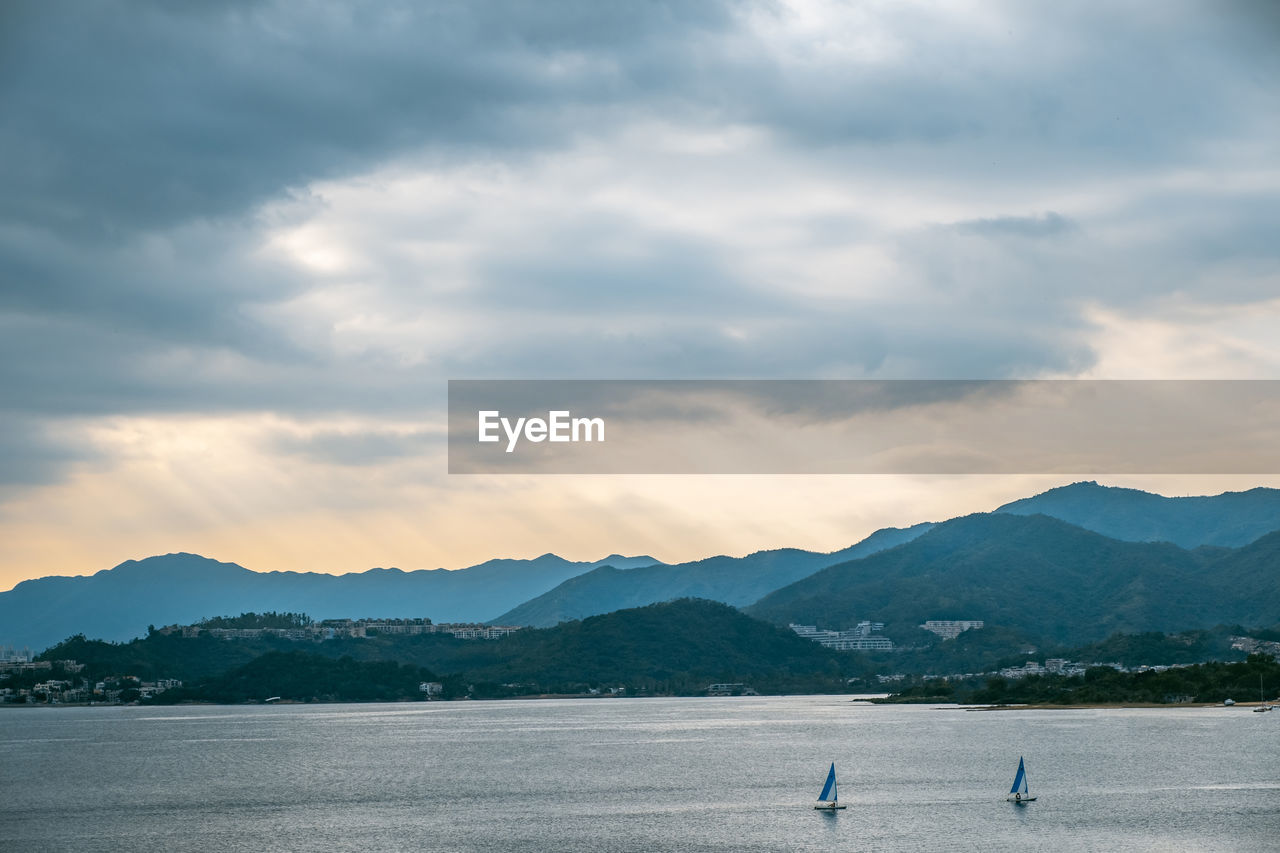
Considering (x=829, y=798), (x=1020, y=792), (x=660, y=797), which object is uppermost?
(x=829, y=798)

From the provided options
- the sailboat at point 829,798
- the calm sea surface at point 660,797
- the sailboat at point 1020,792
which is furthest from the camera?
the sailboat at point 1020,792

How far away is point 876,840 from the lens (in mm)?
91875

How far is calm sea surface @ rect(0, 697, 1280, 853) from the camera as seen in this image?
9350 centimetres

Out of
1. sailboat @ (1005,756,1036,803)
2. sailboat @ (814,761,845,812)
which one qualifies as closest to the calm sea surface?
sailboat @ (1005,756,1036,803)

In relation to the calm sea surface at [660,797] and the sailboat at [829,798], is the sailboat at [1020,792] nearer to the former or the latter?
the calm sea surface at [660,797]

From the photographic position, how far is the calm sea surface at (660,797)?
9350 centimetres

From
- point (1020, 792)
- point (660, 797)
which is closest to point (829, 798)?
point (1020, 792)

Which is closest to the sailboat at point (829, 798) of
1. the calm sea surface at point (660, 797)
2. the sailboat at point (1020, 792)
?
the calm sea surface at point (660, 797)

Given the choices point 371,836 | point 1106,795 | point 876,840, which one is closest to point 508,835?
point 371,836

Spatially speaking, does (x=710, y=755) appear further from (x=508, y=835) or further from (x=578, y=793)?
(x=508, y=835)

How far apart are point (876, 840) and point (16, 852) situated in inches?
2274

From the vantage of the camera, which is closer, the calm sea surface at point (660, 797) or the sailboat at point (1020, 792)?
the calm sea surface at point (660, 797)

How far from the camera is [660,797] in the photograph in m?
119

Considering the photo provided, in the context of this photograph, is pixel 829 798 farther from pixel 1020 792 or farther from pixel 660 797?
pixel 660 797
